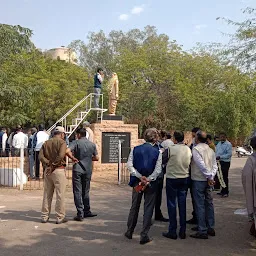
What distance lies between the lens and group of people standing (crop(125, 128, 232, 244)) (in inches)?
225

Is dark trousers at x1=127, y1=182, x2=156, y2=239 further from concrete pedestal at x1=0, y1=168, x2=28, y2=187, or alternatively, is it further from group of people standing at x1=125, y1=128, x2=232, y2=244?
concrete pedestal at x1=0, y1=168, x2=28, y2=187

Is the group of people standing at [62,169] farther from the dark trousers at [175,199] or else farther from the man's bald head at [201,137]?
the man's bald head at [201,137]

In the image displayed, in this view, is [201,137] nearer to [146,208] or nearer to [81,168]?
[146,208]

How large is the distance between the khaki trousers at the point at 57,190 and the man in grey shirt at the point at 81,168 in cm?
26

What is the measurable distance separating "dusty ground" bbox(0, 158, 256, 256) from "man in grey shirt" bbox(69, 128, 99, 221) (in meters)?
0.37

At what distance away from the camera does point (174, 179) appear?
19.8 feet

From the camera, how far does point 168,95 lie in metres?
30.5

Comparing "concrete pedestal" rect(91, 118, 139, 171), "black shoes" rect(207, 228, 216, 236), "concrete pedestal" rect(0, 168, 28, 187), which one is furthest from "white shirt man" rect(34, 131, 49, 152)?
"black shoes" rect(207, 228, 216, 236)

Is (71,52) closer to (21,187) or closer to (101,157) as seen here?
(101,157)

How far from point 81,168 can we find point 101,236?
56.0 inches

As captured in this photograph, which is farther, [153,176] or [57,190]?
[57,190]

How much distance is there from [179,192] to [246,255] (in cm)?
138

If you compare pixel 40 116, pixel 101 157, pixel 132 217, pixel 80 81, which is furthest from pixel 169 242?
pixel 80 81

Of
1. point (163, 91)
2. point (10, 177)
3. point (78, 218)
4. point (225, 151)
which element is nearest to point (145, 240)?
point (78, 218)
